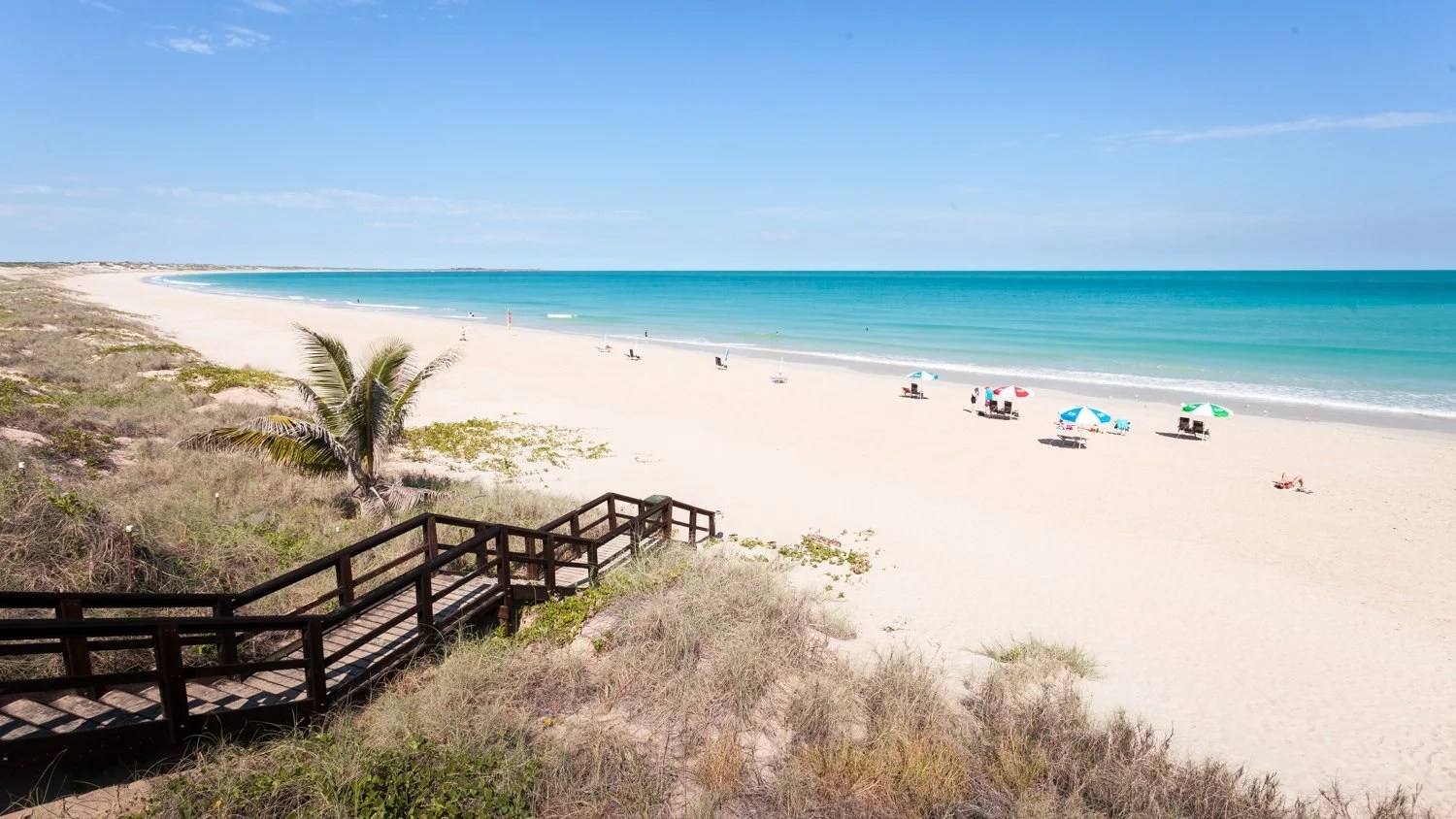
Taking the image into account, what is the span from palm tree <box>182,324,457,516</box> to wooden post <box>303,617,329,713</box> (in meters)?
5.93

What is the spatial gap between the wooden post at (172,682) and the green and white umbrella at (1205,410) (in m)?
25.5

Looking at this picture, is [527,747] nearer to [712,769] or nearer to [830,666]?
[712,769]

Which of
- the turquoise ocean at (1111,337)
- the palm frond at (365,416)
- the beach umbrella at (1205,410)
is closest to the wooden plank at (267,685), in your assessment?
the palm frond at (365,416)

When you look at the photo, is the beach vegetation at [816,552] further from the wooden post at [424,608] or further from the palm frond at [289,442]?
the palm frond at [289,442]

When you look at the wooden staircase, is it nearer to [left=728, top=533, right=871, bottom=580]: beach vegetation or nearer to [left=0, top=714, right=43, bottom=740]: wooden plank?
[left=0, top=714, right=43, bottom=740]: wooden plank

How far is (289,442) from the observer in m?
10.5

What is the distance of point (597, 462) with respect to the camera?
17703 millimetres

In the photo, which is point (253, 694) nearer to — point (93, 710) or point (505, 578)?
point (93, 710)

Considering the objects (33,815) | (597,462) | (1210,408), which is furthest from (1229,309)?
(33,815)

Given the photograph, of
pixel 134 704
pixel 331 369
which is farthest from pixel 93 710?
pixel 331 369

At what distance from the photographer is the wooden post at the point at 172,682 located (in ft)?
14.3

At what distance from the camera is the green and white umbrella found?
22.5m

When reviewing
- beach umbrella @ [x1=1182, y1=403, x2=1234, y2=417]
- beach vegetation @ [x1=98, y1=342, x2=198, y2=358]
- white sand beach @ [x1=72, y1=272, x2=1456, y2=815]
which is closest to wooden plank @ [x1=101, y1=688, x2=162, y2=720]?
white sand beach @ [x1=72, y1=272, x2=1456, y2=815]

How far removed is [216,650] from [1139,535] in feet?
48.6
